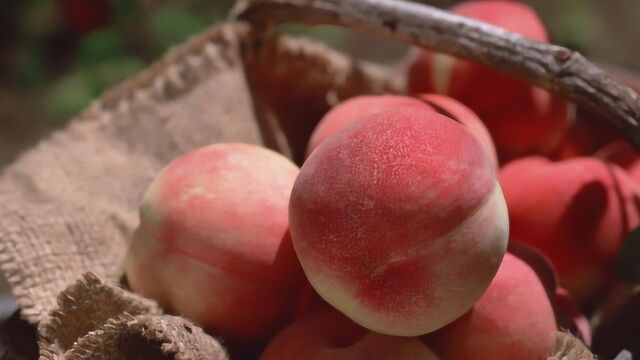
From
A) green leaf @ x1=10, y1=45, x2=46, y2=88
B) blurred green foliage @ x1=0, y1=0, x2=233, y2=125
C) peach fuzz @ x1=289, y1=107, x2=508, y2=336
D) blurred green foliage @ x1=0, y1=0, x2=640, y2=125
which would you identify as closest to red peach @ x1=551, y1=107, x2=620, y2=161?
peach fuzz @ x1=289, y1=107, x2=508, y2=336

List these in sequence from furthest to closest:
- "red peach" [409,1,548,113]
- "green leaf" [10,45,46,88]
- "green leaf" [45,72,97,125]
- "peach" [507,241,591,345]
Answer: "green leaf" [10,45,46,88], "green leaf" [45,72,97,125], "red peach" [409,1,548,113], "peach" [507,241,591,345]

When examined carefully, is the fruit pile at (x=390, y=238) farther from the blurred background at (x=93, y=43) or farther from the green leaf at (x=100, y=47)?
the green leaf at (x=100, y=47)

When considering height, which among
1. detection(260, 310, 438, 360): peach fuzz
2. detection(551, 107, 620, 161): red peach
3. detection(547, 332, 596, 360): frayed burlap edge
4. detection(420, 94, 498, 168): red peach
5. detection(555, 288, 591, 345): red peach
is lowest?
detection(555, 288, 591, 345): red peach

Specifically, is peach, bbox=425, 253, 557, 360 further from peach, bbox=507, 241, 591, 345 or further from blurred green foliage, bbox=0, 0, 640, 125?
blurred green foliage, bbox=0, 0, 640, 125

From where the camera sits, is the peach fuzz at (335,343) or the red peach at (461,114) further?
the red peach at (461,114)

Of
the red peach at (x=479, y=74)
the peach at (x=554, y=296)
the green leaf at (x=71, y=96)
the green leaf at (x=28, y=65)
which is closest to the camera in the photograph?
the peach at (x=554, y=296)

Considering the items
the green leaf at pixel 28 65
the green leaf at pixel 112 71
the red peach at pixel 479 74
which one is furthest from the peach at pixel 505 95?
the green leaf at pixel 28 65
